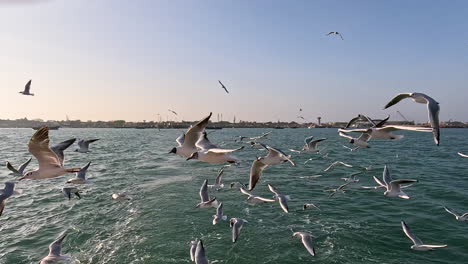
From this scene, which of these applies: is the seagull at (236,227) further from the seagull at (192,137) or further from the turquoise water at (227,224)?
the seagull at (192,137)

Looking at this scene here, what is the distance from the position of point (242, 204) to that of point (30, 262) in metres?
8.68

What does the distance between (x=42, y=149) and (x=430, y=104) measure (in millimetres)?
8911

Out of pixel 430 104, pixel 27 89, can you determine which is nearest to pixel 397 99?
pixel 430 104

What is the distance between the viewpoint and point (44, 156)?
7.51 m

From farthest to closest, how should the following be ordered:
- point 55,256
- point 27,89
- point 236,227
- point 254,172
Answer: point 27,89
point 236,227
point 254,172
point 55,256

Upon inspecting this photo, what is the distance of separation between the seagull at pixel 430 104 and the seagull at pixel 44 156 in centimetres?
796

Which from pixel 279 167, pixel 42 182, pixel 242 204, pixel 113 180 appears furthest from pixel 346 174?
pixel 42 182

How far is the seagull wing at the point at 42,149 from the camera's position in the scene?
264 inches

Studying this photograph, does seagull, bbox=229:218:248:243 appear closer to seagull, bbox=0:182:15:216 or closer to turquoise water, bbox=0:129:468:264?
turquoise water, bbox=0:129:468:264

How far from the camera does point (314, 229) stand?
37.3 feet

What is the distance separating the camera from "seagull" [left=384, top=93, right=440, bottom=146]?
588 centimetres

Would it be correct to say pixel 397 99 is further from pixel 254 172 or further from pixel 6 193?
pixel 6 193

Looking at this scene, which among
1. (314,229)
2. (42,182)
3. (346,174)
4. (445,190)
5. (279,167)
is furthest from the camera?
(279,167)

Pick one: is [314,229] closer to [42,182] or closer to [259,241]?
[259,241]
